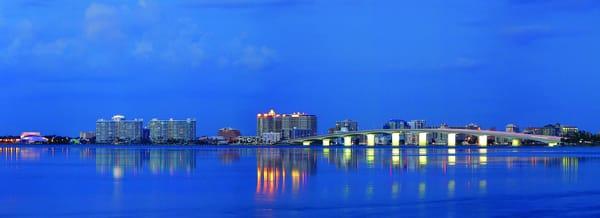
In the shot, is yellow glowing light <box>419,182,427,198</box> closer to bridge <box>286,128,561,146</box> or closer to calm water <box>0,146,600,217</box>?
calm water <box>0,146,600,217</box>

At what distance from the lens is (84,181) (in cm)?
3809

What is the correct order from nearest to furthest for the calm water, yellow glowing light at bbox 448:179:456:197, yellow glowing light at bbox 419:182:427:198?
the calm water → yellow glowing light at bbox 419:182:427:198 → yellow glowing light at bbox 448:179:456:197

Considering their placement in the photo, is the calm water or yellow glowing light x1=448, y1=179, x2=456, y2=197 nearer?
the calm water

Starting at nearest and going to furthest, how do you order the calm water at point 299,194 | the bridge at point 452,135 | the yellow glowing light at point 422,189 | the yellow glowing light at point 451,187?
1. the calm water at point 299,194
2. the yellow glowing light at point 422,189
3. the yellow glowing light at point 451,187
4. the bridge at point 452,135

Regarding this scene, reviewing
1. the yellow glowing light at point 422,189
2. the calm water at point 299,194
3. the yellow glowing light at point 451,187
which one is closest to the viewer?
the calm water at point 299,194

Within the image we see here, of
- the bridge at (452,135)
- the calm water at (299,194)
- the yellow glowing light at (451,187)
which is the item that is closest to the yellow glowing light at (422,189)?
the calm water at (299,194)

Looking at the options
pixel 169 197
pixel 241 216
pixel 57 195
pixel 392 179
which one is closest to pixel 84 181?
pixel 57 195

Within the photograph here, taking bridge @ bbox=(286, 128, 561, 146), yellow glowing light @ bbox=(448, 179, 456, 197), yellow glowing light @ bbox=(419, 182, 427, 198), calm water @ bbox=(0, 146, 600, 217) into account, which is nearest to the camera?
calm water @ bbox=(0, 146, 600, 217)

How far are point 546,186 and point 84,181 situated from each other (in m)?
18.1

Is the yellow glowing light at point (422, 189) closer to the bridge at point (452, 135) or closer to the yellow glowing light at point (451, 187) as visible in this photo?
the yellow glowing light at point (451, 187)

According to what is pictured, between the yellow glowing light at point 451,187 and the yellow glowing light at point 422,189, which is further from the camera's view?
the yellow glowing light at point 451,187

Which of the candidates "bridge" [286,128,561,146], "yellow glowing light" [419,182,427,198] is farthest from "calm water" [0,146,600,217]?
"bridge" [286,128,561,146]

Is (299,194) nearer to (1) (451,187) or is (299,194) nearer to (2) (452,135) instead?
(1) (451,187)

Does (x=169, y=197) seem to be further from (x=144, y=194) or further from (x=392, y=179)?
(x=392, y=179)
